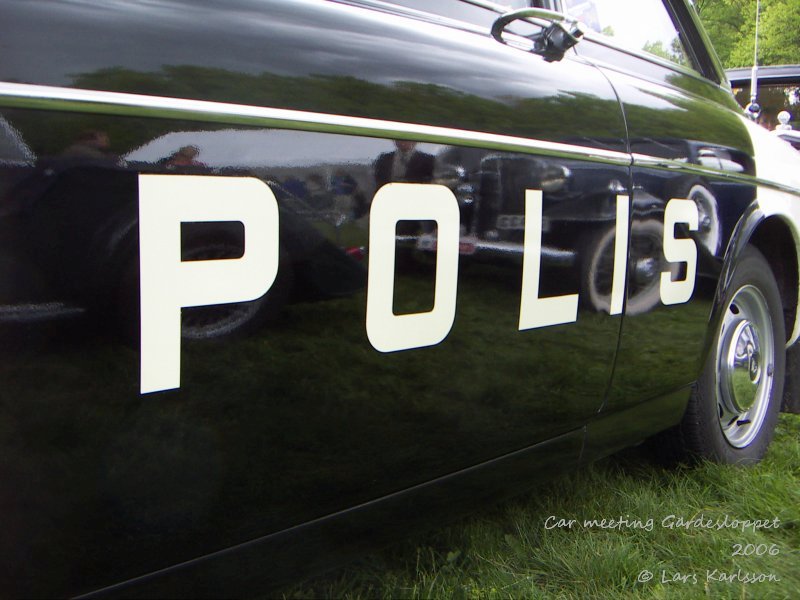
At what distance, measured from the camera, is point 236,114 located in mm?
1025

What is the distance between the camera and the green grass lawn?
1.74 metres

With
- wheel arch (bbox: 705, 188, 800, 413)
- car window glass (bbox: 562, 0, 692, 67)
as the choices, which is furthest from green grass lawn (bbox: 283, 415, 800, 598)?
car window glass (bbox: 562, 0, 692, 67)

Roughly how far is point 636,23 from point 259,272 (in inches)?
69.9

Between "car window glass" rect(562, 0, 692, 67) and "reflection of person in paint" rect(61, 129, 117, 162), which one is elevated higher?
"car window glass" rect(562, 0, 692, 67)

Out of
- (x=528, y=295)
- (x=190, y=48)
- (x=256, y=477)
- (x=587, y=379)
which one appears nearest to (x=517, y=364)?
(x=528, y=295)

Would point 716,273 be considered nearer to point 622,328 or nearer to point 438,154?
point 622,328

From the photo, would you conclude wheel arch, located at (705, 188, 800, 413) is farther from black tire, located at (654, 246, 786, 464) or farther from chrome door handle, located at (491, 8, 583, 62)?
chrome door handle, located at (491, 8, 583, 62)

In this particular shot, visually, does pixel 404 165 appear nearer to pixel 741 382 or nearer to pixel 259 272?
pixel 259 272

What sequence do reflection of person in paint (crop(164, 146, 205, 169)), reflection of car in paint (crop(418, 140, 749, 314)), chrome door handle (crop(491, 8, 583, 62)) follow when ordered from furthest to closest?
chrome door handle (crop(491, 8, 583, 62)) → reflection of car in paint (crop(418, 140, 749, 314)) → reflection of person in paint (crop(164, 146, 205, 169))

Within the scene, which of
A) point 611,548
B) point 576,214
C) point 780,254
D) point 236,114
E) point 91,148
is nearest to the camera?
point 91,148

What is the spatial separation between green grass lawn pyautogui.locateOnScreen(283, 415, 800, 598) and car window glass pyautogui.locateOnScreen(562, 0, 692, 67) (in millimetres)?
1328

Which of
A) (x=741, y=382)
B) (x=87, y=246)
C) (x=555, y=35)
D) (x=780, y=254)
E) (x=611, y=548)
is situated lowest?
(x=611, y=548)

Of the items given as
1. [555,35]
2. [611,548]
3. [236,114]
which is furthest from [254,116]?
[611,548]

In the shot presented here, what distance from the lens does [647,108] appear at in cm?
191
